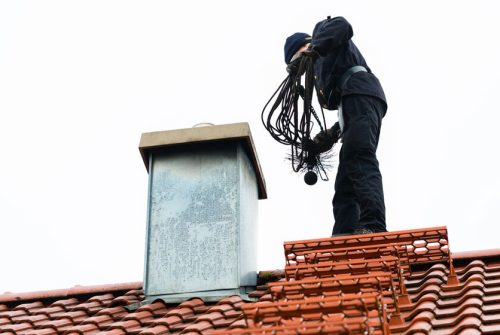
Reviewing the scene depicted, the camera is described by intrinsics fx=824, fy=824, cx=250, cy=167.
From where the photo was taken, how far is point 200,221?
5816 millimetres

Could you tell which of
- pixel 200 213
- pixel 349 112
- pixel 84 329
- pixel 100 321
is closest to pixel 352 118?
pixel 349 112

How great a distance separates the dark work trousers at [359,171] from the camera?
224 inches

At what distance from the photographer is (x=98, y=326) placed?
512 centimetres

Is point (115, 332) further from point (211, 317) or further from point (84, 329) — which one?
point (211, 317)

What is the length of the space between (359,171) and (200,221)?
3.92 feet

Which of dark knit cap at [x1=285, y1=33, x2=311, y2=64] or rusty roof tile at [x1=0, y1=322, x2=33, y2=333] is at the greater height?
dark knit cap at [x1=285, y1=33, x2=311, y2=64]

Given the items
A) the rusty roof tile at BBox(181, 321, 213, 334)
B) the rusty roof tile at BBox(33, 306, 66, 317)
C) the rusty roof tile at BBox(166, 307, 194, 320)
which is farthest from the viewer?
the rusty roof tile at BBox(33, 306, 66, 317)

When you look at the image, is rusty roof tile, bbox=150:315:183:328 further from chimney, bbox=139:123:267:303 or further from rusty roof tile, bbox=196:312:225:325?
chimney, bbox=139:123:267:303

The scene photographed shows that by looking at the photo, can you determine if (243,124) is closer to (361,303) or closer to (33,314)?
(33,314)

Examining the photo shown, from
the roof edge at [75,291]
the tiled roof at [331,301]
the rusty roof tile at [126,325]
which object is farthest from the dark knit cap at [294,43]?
the rusty roof tile at [126,325]

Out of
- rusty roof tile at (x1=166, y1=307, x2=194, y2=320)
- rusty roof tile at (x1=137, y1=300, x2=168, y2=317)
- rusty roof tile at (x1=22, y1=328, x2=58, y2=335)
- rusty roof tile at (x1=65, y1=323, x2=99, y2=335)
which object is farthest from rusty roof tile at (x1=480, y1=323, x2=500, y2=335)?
rusty roof tile at (x1=22, y1=328, x2=58, y2=335)

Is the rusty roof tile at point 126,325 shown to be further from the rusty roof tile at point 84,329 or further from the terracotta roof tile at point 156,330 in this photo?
the terracotta roof tile at point 156,330

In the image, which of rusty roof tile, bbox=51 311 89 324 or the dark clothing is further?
the dark clothing

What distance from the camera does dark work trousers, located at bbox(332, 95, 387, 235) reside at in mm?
5695
